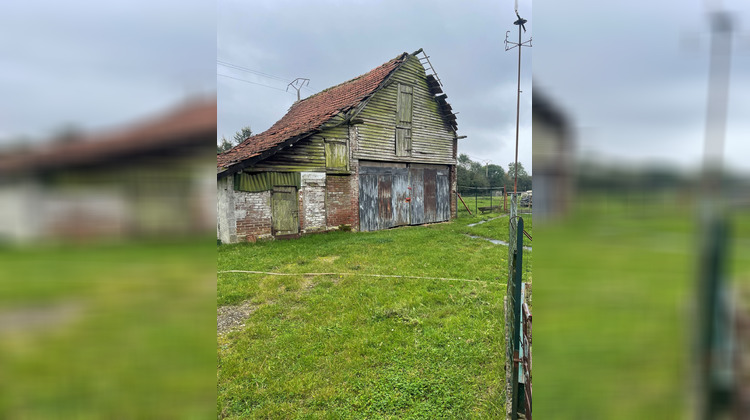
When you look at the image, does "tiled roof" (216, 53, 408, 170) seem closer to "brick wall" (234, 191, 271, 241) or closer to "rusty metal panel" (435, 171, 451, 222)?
"brick wall" (234, 191, 271, 241)

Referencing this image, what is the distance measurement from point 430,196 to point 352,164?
3644mm

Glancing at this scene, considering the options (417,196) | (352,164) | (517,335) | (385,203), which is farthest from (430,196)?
(517,335)

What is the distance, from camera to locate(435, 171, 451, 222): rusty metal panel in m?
13.2

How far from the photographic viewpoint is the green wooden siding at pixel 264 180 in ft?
28.2

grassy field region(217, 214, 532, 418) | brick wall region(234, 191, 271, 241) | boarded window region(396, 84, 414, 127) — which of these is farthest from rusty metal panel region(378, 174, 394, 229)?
grassy field region(217, 214, 532, 418)

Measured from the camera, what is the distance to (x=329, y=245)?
324 inches
